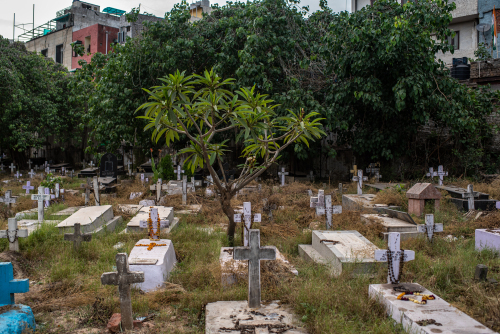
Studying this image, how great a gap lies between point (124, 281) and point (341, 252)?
10.1 feet

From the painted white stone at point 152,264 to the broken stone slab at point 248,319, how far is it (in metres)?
1.13

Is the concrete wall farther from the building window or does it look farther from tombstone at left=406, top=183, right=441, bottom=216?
tombstone at left=406, top=183, right=441, bottom=216

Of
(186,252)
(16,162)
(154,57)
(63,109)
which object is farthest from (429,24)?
(16,162)

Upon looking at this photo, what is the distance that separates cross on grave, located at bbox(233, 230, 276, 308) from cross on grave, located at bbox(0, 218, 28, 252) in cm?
392

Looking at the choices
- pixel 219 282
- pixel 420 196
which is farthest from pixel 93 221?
pixel 420 196

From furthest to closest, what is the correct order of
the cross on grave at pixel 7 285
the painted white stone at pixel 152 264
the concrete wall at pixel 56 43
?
the concrete wall at pixel 56 43 < the painted white stone at pixel 152 264 < the cross on grave at pixel 7 285

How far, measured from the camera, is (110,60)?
1463cm

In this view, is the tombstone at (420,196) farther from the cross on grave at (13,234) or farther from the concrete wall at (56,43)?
the concrete wall at (56,43)

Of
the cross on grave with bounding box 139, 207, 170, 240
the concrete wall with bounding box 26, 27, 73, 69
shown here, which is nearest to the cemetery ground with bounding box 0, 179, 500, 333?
the cross on grave with bounding box 139, 207, 170, 240

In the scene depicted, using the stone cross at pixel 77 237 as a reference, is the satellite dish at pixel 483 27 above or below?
above

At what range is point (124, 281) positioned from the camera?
3.77 metres

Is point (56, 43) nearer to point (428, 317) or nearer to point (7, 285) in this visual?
point (7, 285)

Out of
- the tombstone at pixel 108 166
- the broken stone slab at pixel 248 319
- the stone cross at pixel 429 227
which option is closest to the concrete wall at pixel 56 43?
the tombstone at pixel 108 166

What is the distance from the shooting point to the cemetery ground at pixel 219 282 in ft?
12.6
